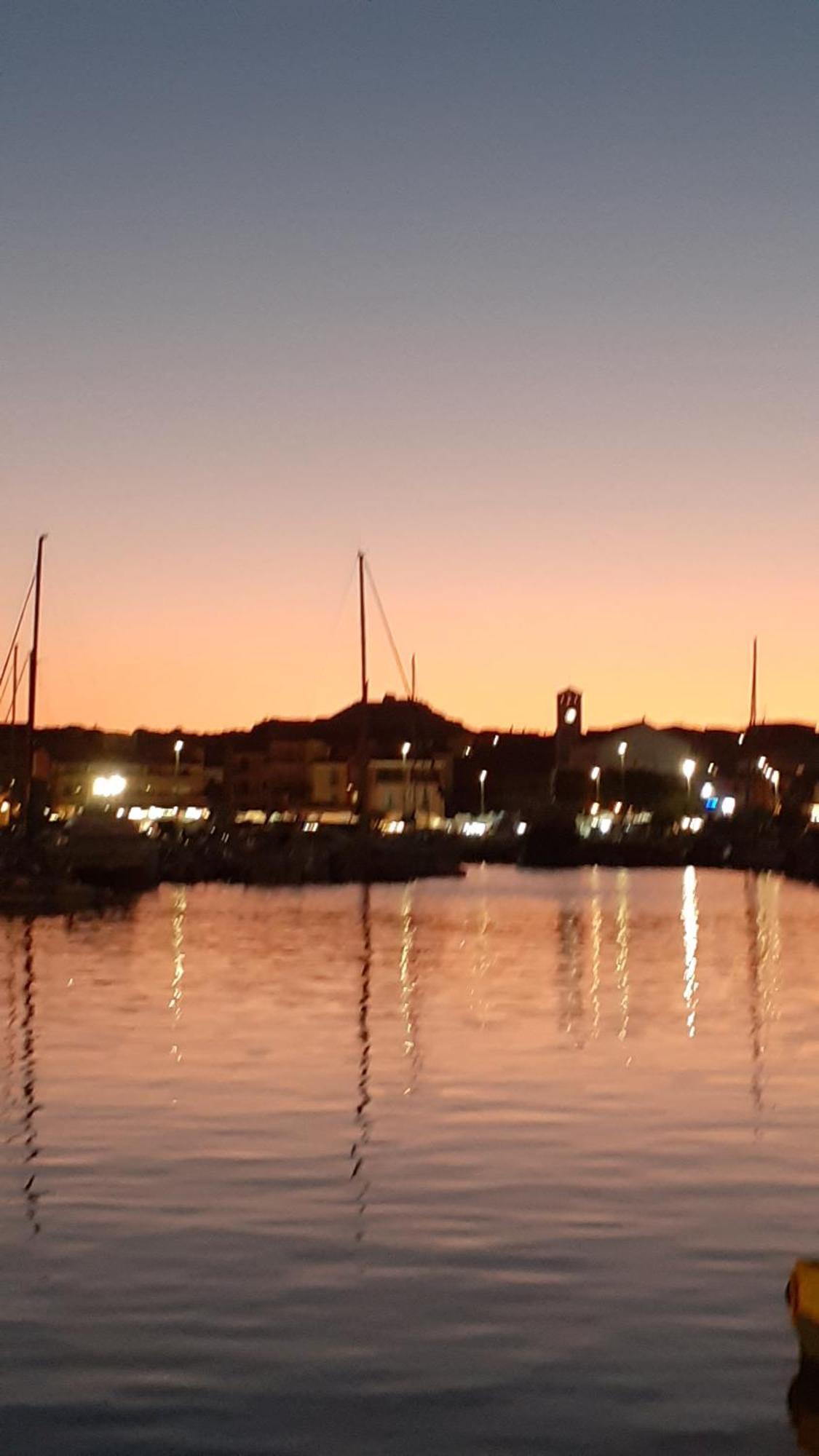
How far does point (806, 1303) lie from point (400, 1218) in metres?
5.78

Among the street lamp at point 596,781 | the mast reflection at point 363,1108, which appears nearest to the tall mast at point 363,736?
the mast reflection at point 363,1108

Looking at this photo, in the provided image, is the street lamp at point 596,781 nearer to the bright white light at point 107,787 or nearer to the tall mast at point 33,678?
the bright white light at point 107,787

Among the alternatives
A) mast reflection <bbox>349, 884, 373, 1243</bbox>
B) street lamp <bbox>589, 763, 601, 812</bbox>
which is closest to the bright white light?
street lamp <bbox>589, 763, 601, 812</bbox>

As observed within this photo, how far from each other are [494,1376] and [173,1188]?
20.8 ft

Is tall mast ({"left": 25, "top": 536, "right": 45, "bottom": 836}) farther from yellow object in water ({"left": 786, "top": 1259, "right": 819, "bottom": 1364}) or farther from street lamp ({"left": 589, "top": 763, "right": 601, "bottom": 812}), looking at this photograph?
street lamp ({"left": 589, "top": 763, "right": 601, "bottom": 812})

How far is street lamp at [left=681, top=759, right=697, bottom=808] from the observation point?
475 feet

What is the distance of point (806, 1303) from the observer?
11.5 meters

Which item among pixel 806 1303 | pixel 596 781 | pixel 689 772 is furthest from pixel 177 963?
pixel 596 781

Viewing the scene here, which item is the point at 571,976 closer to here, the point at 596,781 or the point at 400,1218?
the point at 400,1218

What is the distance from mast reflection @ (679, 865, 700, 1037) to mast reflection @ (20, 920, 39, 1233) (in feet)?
32.4

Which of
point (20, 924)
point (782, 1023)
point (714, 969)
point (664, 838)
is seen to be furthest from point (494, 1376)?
point (664, 838)

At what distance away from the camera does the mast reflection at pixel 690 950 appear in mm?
35031

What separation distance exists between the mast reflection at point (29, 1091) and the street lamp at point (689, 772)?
10585 cm

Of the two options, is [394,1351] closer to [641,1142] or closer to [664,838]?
[641,1142]
